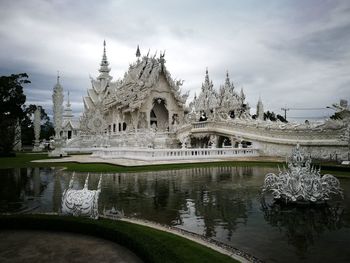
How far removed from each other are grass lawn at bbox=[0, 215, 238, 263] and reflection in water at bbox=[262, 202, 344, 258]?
5.54ft

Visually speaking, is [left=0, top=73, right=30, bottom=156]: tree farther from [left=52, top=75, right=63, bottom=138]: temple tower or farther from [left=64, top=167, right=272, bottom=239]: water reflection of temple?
[left=64, top=167, right=272, bottom=239]: water reflection of temple

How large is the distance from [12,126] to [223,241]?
38.4m

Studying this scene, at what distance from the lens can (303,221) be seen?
7.41m

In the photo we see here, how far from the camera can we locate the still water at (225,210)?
19.0ft

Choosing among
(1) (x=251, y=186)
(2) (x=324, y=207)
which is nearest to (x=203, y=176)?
(1) (x=251, y=186)

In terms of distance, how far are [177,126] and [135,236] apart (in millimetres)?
31239

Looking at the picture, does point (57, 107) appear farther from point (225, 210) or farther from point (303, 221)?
point (303, 221)

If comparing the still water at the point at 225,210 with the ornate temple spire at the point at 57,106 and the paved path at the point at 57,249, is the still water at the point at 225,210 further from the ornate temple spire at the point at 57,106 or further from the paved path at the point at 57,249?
the ornate temple spire at the point at 57,106

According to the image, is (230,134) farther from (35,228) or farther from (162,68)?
(35,228)

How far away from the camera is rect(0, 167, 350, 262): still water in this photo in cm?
580

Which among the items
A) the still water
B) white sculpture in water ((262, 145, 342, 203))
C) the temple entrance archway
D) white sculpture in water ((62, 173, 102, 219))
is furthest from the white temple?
white sculpture in water ((62, 173, 102, 219))

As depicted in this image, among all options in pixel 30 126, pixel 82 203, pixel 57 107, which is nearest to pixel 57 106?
pixel 57 107

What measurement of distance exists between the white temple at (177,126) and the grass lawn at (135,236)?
49.1 ft

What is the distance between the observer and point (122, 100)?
43.6m
